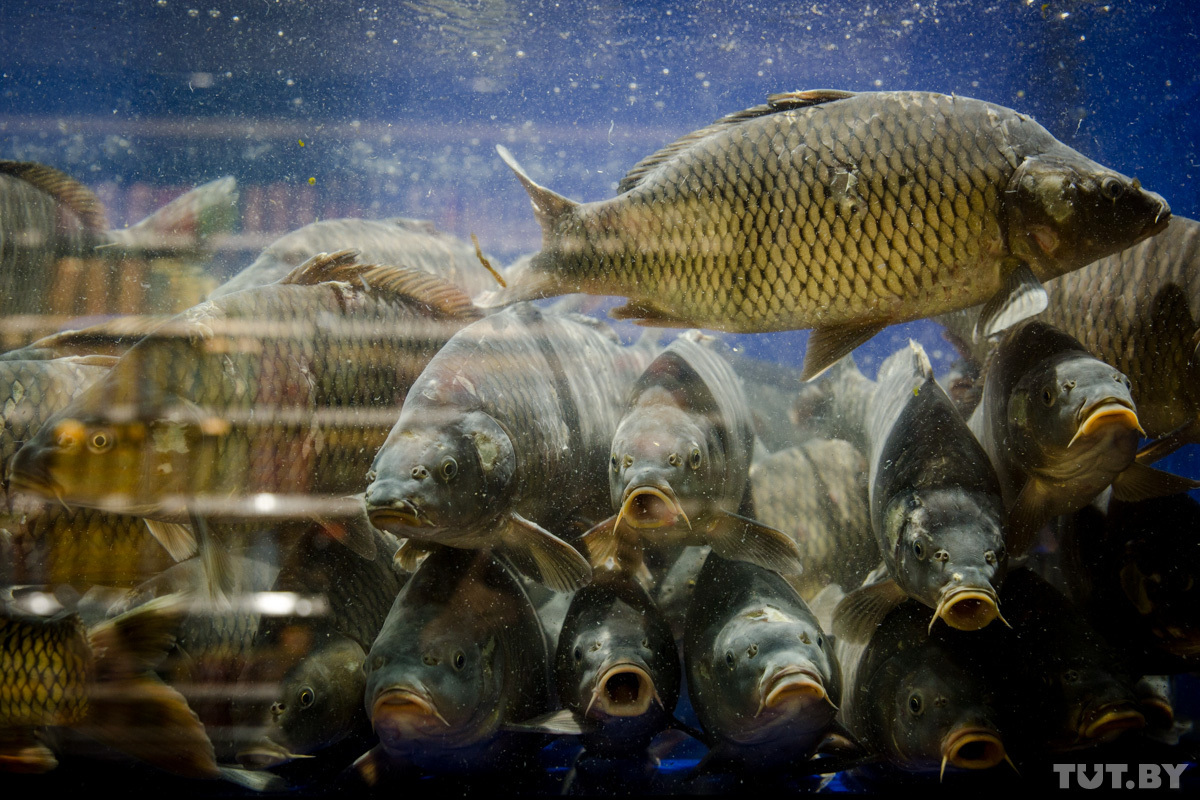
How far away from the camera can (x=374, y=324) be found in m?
2.59

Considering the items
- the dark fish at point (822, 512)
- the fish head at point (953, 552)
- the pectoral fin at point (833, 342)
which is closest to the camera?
the fish head at point (953, 552)

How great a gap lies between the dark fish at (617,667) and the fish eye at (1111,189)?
2196 millimetres

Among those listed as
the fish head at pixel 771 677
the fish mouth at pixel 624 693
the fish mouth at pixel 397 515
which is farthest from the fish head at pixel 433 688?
the fish head at pixel 771 677

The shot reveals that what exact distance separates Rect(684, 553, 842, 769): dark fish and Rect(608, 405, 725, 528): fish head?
0.42 metres

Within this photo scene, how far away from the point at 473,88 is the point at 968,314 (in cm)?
757

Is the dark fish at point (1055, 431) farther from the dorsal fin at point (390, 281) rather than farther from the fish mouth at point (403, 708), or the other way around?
the dorsal fin at point (390, 281)

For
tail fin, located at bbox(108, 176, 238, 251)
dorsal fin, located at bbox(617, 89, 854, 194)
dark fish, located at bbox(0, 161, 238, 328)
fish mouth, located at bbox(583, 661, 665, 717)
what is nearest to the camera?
fish mouth, located at bbox(583, 661, 665, 717)

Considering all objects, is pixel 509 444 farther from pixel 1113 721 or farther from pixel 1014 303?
pixel 1113 721

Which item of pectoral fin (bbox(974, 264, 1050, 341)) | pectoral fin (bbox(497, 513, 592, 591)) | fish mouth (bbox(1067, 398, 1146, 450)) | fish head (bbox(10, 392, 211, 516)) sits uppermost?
pectoral fin (bbox(974, 264, 1050, 341))

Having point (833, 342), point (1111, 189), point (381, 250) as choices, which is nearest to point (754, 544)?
point (833, 342)

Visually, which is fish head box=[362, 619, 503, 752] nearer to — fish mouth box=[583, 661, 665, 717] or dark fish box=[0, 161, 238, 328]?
fish mouth box=[583, 661, 665, 717]

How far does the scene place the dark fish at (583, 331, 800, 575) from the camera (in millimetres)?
2166

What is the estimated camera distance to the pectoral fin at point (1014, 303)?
6.12 ft


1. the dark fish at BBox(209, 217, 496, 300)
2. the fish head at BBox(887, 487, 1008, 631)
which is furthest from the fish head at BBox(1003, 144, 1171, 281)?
the dark fish at BBox(209, 217, 496, 300)
